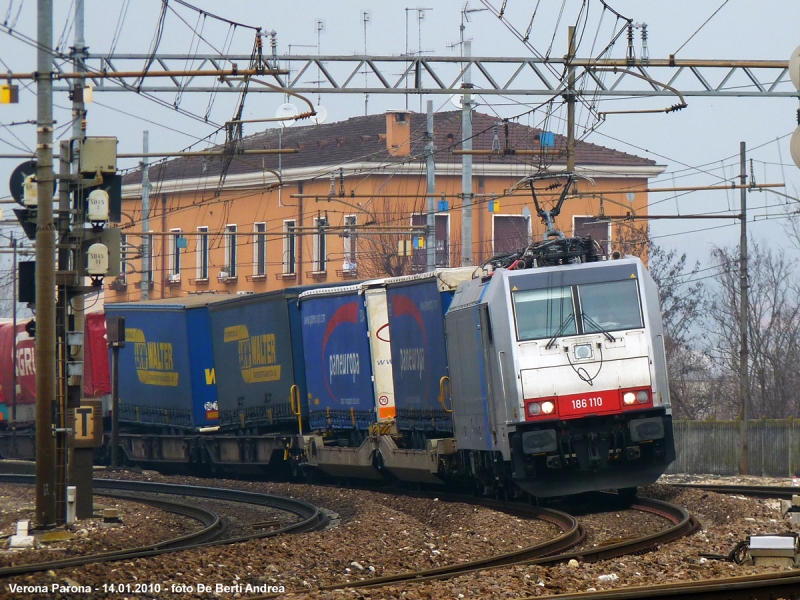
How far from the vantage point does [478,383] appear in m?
16.8

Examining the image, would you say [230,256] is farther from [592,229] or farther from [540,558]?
[540,558]

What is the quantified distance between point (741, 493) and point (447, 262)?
28.6m

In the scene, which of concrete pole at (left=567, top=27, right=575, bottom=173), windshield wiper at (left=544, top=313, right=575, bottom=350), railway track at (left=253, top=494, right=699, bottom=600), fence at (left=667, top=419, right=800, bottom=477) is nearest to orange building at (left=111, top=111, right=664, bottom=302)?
fence at (left=667, top=419, right=800, bottom=477)

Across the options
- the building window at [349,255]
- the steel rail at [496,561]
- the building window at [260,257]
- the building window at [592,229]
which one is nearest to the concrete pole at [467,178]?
the steel rail at [496,561]

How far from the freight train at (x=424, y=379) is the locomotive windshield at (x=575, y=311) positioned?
18 mm

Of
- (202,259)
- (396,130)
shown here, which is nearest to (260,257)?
(202,259)

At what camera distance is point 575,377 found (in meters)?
15.6

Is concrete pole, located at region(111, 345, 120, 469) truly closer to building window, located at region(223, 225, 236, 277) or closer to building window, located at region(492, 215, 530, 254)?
building window, located at region(492, 215, 530, 254)

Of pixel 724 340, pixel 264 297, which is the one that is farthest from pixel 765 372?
pixel 264 297

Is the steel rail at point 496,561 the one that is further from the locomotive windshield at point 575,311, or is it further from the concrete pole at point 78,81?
the concrete pole at point 78,81

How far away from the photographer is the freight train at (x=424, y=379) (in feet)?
51.4

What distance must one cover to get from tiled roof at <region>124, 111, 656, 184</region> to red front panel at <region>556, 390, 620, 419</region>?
31.6 m

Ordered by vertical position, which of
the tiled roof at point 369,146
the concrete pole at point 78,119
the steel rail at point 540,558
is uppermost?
the tiled roof at point 369,146

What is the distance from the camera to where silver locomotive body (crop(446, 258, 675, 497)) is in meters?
15.6
